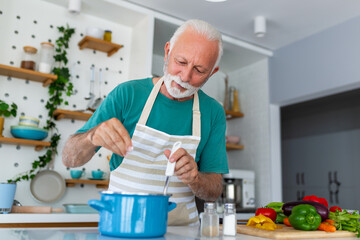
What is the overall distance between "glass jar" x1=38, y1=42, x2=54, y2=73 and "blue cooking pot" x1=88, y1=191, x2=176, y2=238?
2.13m

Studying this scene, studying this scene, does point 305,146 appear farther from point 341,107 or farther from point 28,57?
point 28,57

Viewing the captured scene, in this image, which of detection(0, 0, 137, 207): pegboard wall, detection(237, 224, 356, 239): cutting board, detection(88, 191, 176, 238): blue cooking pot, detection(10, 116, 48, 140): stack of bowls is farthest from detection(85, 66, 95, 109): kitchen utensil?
detection(88, 191, 176, 238): blue cooking pot

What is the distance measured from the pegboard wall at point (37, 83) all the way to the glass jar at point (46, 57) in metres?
0.15

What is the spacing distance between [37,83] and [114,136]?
211 centimetres

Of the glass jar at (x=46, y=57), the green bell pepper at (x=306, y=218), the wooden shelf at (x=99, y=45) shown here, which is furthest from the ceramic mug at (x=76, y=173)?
the green bell pepper at (x=306, y=218)

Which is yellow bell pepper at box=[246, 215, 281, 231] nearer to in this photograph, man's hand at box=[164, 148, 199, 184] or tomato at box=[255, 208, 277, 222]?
tomato at box=[255, 208, 277, 222]

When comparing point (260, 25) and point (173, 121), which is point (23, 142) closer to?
point (173, 121)

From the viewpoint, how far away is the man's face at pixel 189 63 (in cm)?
137

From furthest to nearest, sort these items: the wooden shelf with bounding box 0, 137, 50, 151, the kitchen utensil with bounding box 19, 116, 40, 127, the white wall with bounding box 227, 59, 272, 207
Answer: the white wall with bounding box 227, 59, 272, 207 → the kitchen utensil with bounding box 19, 116, 40, 127 → the wooden shelf with bounding box 0, 137, 50, 151

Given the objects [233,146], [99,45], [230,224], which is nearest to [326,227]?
[230,224]

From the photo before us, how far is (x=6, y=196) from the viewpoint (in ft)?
6.92

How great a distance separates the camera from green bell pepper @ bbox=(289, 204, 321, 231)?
1.21m

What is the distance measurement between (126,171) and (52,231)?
0.46 m

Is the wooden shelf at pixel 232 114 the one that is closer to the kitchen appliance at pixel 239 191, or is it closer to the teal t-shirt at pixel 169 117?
the kitchen appliance at pixel 239 191
